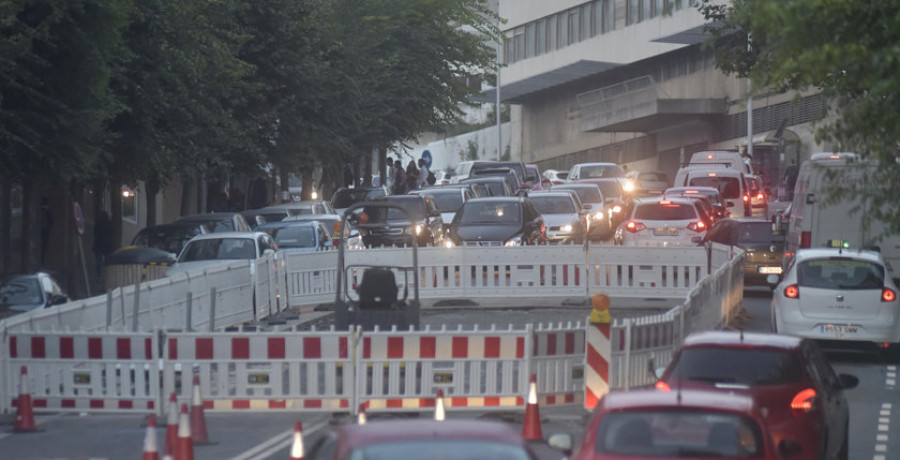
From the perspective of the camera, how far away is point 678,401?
8516 mm

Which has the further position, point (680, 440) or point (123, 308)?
point (123, 308)

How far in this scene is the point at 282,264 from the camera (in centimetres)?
2694

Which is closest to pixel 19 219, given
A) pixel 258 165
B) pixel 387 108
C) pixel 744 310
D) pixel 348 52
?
pixel 258 165

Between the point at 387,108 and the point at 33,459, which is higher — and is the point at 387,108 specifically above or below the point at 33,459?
above

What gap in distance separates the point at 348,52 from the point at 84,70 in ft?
71.6

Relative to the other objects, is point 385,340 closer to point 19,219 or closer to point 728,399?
point 728,399

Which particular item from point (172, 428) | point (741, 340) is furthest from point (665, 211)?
point (172, 428)

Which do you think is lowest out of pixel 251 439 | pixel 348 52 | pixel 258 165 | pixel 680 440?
pixel 251 439

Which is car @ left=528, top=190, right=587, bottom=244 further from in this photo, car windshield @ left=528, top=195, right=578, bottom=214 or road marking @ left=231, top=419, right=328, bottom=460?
road marking @ left=231, top=419, right=328, bottom=460

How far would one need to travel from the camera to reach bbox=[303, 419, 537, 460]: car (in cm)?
676

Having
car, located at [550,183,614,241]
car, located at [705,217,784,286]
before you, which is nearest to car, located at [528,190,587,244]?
car, located at [550,183,614,241]

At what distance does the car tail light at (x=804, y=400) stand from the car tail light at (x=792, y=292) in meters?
8.86

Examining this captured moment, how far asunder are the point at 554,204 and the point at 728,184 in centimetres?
953

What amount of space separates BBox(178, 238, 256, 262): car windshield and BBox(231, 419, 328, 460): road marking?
1256 cm
